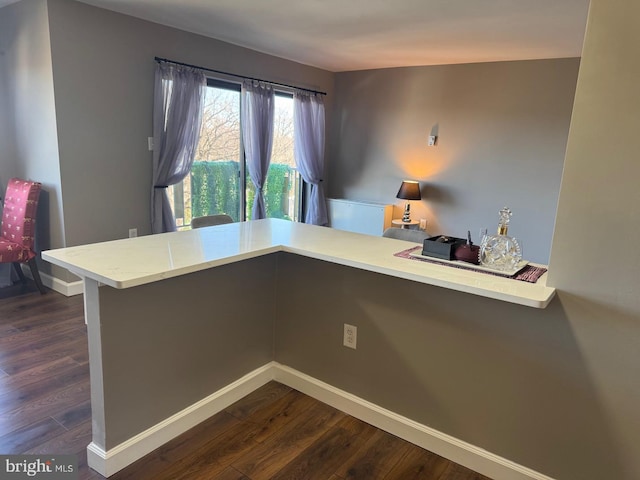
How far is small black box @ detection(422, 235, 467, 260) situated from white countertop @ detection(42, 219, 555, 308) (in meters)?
0.11

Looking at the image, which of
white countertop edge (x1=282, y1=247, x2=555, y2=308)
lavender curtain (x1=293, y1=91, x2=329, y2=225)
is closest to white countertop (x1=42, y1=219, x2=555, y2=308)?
white countertop edge (x1=282, y1=247, x2=555, y2=308)

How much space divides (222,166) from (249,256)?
9.70 ft

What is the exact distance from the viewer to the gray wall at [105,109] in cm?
322

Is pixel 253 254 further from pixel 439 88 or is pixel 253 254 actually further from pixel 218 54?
pixel 439 88

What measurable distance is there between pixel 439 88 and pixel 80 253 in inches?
176

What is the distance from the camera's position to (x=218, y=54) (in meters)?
4.19

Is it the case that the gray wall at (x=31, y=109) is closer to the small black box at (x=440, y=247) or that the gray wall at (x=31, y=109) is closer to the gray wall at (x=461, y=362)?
the gray wall at (x=461, y=362)

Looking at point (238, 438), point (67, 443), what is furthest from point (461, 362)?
point (67, 443)

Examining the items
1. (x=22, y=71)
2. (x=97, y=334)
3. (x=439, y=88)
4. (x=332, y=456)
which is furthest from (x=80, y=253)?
(x=439, y=88)

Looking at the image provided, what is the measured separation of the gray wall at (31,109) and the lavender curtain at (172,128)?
30.9 inches

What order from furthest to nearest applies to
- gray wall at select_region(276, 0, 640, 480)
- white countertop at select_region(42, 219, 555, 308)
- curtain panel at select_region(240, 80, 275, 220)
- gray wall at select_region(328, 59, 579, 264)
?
curtain panel at select_region(240, 80, 275, 220) < gray wall at select_region(328, 59, 579, 264) < white countertop at select_region(42, 219, 555, 308) < gray wall at select_region(276, 0, 640, 480)

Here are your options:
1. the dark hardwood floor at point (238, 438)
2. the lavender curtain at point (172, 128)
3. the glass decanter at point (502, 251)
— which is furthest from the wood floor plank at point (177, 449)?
the lavender curtain at point (172, 128)

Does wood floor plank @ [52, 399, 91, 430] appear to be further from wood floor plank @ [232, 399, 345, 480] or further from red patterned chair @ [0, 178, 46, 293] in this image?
red patterned chair @ [0, 178, 46, 293]

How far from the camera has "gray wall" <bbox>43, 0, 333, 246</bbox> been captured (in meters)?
3.22
